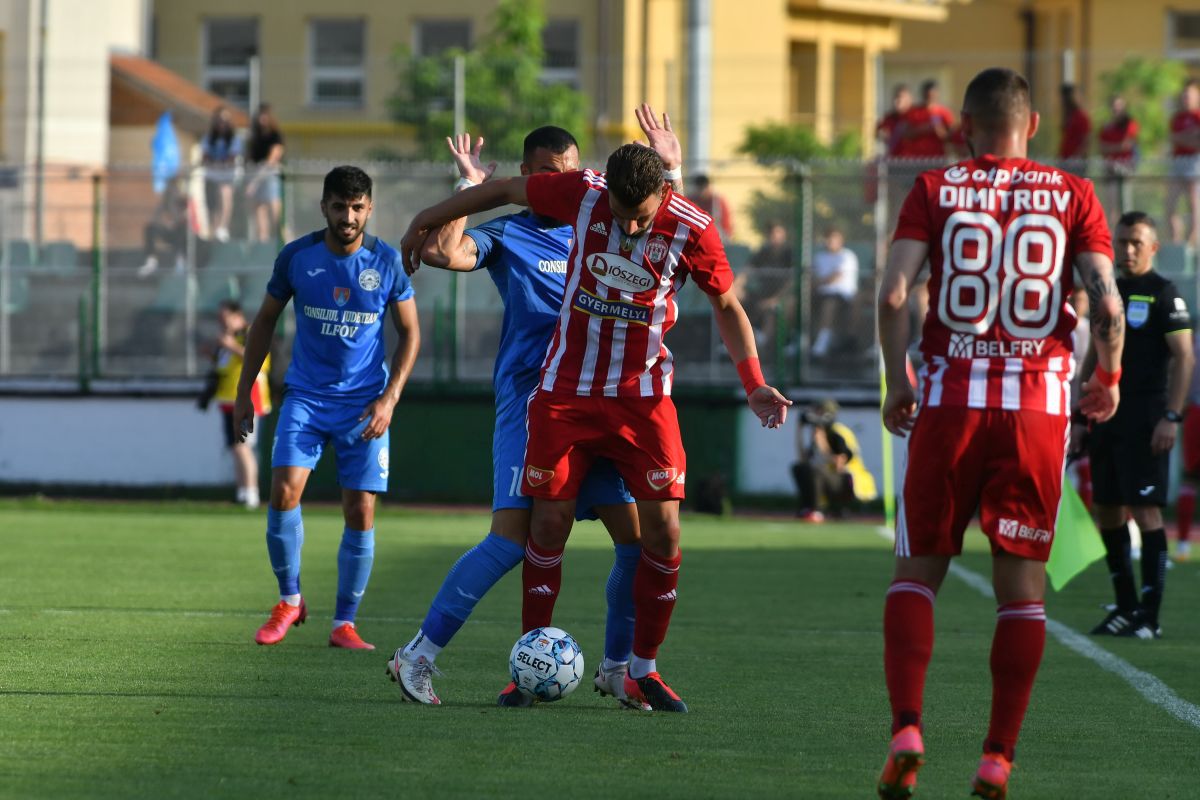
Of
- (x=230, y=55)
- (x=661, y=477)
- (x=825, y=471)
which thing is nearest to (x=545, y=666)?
(x=661, y=477)

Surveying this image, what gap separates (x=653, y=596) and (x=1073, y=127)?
15586 mm

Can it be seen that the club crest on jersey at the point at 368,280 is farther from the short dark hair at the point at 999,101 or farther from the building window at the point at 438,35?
the building window at the point at 438,35

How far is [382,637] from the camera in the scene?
29.5 ft

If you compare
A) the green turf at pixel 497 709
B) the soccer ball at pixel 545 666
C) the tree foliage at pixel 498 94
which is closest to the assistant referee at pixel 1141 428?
the green turf at pixel 497 709

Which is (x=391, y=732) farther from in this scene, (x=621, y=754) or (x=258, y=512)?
(x=258, y=512)

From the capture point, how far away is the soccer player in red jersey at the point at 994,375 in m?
5.34

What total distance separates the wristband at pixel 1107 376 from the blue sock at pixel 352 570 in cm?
401

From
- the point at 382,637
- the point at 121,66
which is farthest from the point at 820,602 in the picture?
the point at 121,66

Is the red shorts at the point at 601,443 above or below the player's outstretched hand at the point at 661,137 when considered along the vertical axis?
below

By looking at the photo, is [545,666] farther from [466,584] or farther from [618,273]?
[618,273]

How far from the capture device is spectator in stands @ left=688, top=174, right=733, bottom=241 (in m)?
19.8

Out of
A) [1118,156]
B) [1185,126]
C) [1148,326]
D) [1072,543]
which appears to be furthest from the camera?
[1118,156]

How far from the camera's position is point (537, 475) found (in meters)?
6.61

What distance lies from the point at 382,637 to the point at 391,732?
9.29 feet
